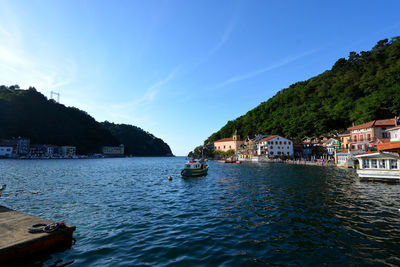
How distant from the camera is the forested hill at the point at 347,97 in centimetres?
7942

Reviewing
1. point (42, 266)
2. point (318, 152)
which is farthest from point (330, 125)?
point (42, 266)

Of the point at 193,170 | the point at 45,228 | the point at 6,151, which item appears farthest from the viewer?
the point at 6,151

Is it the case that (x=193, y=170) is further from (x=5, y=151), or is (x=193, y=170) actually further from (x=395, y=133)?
(x=5, y=151)

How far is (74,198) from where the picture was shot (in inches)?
811

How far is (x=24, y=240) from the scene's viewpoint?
778cm

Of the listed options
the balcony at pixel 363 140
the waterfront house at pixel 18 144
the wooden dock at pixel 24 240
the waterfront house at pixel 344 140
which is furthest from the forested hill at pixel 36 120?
the balcony at pixel 363 140

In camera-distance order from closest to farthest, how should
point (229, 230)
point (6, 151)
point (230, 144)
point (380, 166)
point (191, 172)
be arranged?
point (229, 230), point (380, 166), point (191, 172), point (6, 151), point (230, 144)

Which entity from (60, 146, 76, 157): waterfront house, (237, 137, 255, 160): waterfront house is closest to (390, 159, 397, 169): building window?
(237, 137, 255, 160): waterfront house

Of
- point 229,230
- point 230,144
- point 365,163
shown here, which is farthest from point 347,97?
point 229,230

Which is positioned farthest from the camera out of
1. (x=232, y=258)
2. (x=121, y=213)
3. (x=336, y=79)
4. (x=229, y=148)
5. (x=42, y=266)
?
(x=229, y=148)

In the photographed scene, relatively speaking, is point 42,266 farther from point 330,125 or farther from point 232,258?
point 330,125

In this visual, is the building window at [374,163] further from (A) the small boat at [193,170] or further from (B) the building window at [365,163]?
(A) the small boat at [193,170]

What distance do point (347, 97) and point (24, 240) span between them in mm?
141183

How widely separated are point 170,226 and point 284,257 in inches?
279
